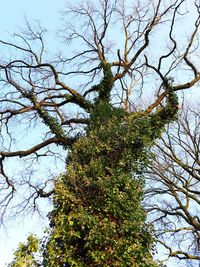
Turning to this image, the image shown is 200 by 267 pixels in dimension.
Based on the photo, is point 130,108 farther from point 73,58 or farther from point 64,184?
point 64,184

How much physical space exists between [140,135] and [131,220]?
2.31m

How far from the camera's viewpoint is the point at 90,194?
8375 millimetres

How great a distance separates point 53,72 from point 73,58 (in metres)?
1.76

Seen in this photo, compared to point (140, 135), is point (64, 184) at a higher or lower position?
lower

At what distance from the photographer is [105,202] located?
8.15m

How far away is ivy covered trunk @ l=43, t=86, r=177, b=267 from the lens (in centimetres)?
760

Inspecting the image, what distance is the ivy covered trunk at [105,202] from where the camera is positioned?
7602 millimetres

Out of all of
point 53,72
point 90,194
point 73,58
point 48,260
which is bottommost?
point 48,260

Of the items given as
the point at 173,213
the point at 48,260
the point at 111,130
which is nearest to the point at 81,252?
the point at 48,260

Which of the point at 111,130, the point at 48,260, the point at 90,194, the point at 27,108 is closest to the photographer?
the point at 48,260

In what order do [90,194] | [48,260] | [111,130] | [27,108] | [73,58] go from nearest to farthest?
[48,260] < [90,194] < [111,130] < [27,108] < [73,58]

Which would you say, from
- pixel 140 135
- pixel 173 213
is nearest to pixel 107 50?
pixel 140 135

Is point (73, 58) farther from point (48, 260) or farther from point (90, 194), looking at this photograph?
point (48, 260)

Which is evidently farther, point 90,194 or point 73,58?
point 73,58
